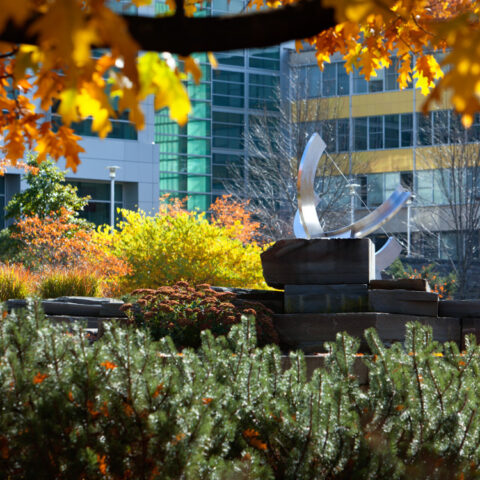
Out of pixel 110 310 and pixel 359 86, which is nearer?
pixel 110 310

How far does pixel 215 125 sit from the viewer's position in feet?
149

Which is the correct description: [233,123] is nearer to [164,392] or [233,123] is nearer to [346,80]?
[346,80]

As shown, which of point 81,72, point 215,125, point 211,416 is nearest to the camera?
point 81,72

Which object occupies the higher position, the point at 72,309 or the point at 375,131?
the point at 375,131

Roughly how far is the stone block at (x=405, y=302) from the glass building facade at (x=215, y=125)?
33.9m

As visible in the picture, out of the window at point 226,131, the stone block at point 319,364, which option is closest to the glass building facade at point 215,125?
the window at point 226,131

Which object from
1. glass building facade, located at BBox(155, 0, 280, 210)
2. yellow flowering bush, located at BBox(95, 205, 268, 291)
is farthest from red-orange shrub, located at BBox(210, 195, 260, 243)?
glass building facade, located at BBox(155, 0, 280, 210)

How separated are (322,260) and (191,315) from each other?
159 centimetres

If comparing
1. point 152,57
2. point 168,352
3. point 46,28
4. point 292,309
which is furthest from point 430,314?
point 46,28

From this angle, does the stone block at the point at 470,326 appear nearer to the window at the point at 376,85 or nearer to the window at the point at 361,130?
the window at the point at 361,130

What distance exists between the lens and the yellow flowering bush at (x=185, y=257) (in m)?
13.2

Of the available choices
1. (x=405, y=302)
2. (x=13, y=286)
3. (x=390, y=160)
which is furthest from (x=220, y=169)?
(x=405, y=302)

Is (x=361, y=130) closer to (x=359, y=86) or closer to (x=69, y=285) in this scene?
(x=359, y=86)

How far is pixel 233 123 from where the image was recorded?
151ft
